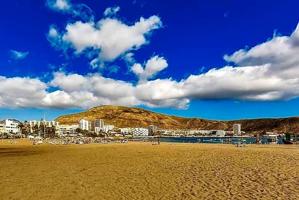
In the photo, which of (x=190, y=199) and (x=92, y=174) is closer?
(x=190, y=199)

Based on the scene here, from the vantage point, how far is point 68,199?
13531 mm

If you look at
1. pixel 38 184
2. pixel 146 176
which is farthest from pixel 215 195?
pixel 38 184

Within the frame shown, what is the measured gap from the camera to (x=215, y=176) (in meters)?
17.9

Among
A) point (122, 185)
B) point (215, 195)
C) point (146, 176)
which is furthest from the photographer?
point (146, 176)

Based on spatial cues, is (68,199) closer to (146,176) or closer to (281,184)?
(146,176)

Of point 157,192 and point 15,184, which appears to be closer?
point 157,192

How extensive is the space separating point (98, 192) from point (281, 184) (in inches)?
332

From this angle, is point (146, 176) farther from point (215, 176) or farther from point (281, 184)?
point (281, 184)

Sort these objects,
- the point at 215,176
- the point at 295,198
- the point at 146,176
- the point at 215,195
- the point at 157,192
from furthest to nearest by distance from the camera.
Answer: the point at 146,176
the point at 215,176
the point at 157,192
the point at 215,195
the point at 295,198

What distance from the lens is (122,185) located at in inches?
643

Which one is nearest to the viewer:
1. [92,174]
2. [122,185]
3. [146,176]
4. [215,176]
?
[122,185]

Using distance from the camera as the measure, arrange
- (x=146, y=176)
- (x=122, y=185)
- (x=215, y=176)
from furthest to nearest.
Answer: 1. (x=146, y=176)
2. (x=215, y=176)
3. (x=122, y=185)

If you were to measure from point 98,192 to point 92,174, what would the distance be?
19.2 ft

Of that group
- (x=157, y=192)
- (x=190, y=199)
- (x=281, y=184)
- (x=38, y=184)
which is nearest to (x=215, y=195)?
(x=190, y=199)
